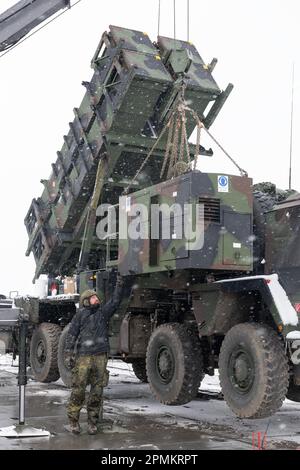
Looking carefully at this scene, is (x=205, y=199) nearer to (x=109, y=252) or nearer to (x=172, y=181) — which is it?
(x=172, y=181)

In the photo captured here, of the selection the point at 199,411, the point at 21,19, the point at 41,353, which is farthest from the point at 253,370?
the point at 21,19

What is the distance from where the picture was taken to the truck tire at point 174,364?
26.2ft

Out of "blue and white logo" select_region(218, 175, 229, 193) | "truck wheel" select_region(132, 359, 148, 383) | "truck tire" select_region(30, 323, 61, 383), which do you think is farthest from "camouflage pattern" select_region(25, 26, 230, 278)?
"blue and white logo" select_region(218, 175, 229, 193)

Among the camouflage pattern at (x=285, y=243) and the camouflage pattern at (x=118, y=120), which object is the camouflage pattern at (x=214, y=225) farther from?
the camouflage pattern at (x=118, y=120)

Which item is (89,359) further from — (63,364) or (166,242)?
(63,364)

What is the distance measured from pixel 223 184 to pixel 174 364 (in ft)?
7.47

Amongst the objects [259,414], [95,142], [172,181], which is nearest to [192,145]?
[95,142]

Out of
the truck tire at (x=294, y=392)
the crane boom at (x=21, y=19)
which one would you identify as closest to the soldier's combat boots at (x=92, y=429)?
the truck tire at (x=294, y=392)

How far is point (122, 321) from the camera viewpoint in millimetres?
9453

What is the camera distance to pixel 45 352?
11570 mm

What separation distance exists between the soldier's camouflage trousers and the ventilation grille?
1.90 m

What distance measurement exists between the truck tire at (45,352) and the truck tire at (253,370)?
4692 mm

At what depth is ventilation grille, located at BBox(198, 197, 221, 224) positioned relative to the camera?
7500mm
